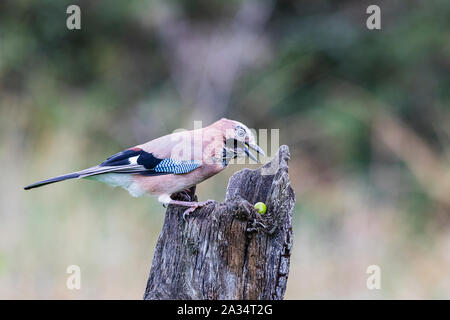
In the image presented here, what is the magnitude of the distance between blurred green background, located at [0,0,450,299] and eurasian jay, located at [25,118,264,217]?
8.64ft

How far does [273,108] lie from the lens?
41.5ft

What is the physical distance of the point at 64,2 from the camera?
497 inches

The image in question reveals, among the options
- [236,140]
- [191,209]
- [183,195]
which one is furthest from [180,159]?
[191,209]

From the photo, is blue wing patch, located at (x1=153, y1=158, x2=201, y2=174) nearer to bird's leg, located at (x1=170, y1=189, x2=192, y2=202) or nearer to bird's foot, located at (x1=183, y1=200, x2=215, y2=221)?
bird's leg, located at (x1=170, y1=189, x2=192, y2=202)

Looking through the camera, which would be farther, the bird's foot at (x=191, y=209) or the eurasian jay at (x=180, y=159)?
the eurasian jay at (x=180, y=159)

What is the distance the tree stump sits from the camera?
3.38 meters

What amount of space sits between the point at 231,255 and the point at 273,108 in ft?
31.0

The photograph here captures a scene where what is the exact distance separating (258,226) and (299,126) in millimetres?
8963

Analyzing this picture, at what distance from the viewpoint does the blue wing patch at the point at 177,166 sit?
4.30m

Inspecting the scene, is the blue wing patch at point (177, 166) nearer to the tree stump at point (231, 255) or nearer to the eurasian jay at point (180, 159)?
the eurasian jay at point (180, 159)

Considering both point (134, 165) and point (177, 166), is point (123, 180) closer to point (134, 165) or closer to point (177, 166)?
point (134, 165)

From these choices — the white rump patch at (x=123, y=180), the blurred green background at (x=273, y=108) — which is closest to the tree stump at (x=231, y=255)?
the white rump patch at (x=123, y=180)
